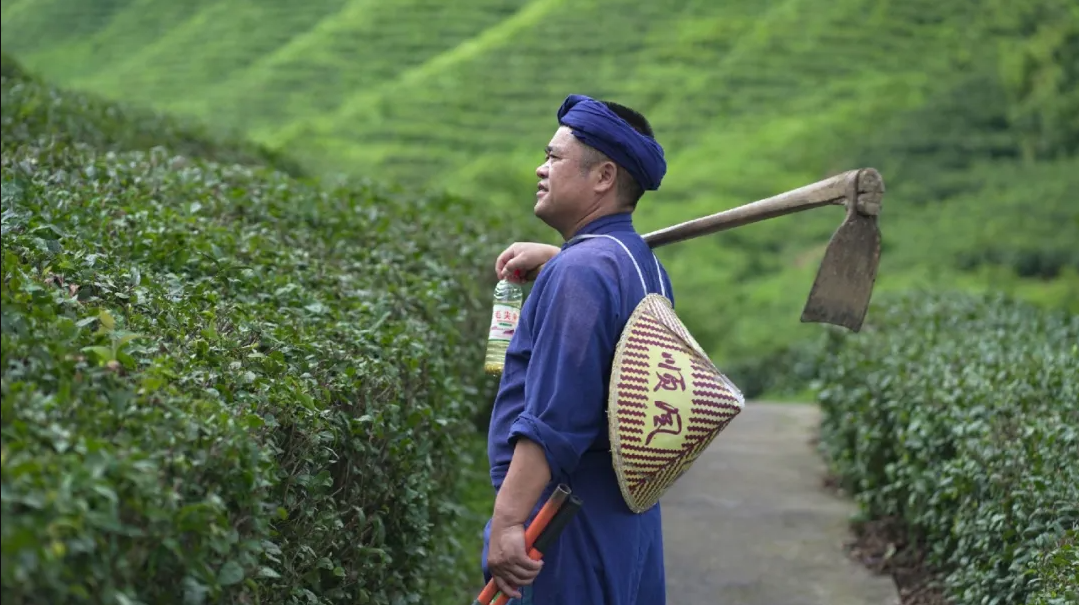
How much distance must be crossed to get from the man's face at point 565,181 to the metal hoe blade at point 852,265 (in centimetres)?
54

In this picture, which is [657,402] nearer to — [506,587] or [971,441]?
[506,587]

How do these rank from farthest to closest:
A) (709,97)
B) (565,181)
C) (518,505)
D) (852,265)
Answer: (709,97), (852,265), (565,181), (518,505)

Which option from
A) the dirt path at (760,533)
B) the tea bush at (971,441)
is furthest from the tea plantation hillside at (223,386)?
the tea bush at (971,441)

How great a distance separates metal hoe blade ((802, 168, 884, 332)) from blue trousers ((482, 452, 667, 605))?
62 centimetres

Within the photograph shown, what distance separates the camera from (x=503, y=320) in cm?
317

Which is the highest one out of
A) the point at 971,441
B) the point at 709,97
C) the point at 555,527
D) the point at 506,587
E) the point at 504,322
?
the point at 504,322

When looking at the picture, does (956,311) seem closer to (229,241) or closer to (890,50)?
(229,241)

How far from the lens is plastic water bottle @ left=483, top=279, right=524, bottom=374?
3146 millimetres

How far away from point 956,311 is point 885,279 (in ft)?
26.3

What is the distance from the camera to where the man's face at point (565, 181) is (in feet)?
9.55

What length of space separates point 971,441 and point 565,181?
210 cm

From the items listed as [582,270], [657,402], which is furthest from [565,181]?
[657,402]

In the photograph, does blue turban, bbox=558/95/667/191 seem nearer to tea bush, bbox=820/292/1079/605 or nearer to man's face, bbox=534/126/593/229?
man's face, bbox=534/126/593/229

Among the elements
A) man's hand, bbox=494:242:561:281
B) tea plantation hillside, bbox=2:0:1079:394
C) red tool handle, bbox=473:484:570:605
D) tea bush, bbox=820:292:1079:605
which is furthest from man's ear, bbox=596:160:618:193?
tea plantation hillside, bbox=2:0:1079:394
